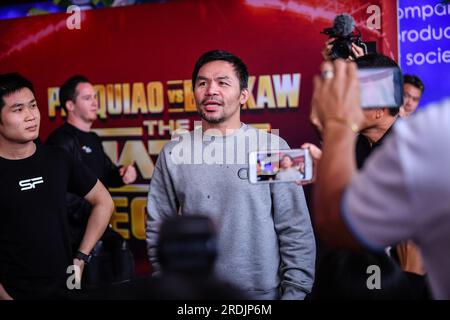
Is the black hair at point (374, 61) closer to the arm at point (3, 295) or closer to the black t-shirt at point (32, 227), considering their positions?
the black t-shirt at point (32, 227)

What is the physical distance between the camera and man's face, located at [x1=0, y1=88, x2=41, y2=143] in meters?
2.43

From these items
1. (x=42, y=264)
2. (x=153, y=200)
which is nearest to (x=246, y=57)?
(x=153, y=200)

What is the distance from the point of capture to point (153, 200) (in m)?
2.38

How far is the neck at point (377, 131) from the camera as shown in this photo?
7.32 feet

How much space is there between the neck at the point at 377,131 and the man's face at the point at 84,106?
102 inches

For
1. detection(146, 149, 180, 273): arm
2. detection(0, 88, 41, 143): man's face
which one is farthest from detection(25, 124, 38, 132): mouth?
detection(146, 149, 180, 273): arm

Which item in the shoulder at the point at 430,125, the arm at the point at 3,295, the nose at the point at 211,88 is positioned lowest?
the arm at the point at 3,295

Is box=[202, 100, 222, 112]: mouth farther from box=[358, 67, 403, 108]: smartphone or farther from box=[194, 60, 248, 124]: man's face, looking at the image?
box=[358, 67, 403, 108]: smartphone

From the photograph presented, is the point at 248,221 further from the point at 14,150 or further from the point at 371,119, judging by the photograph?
the point at 14,150

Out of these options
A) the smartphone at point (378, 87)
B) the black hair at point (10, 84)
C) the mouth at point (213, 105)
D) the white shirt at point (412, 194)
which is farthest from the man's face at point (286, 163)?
the black hair at point (10, 84)

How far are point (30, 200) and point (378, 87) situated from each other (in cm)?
157
